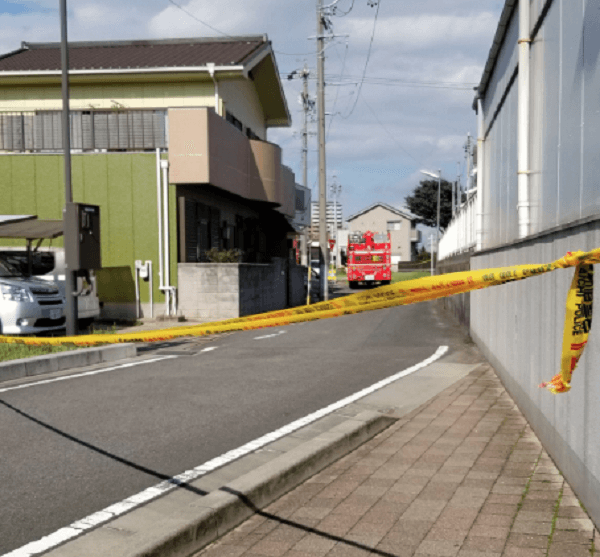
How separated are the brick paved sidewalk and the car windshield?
1160 centimetres

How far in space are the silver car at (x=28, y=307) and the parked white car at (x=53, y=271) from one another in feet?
3.11

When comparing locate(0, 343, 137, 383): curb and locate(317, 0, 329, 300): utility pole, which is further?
locate(317, 0, 329, 300): utility pole

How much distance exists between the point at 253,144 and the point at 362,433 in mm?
20408

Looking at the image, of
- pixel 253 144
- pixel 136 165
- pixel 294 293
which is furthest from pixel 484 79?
pixel 294 293

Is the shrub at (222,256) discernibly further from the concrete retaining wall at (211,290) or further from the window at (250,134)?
the window at (250,134)

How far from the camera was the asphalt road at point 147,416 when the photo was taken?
16.5 feet

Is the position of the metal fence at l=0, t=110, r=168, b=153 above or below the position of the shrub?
above

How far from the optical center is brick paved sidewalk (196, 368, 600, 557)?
152 inches

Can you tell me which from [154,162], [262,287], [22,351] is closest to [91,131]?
[154,162]

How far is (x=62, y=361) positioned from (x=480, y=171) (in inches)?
288

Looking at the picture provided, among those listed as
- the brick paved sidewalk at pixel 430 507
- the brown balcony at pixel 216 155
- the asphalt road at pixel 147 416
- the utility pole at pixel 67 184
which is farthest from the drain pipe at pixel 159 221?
the brick paved sidewalk at pixel 430 507

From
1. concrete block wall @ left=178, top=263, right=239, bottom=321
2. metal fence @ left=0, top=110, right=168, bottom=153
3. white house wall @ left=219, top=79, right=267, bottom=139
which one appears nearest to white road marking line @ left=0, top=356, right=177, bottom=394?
concrete block wall @ left=178, top=263, right=239, bottom=321

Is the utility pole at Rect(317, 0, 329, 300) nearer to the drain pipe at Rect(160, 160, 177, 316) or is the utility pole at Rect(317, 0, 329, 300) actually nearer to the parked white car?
the drain pipe at Rect(160, 160, 177, 316)

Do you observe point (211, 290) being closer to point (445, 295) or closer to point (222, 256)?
point (222, 256)
